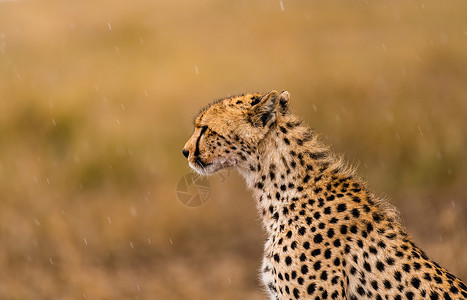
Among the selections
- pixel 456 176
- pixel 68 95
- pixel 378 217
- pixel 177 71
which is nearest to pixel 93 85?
pixel 68 95

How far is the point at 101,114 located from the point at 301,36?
10.8 ft

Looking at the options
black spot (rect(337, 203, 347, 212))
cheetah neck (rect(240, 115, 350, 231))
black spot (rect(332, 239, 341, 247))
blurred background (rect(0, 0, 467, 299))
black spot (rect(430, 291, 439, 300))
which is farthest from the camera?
blurred background (rect(0, 0, 467, 299))

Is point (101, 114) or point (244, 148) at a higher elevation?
→ point (244, 148)

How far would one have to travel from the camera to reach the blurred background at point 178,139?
320 inches

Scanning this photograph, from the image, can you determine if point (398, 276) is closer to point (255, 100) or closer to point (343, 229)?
point (343, 229)

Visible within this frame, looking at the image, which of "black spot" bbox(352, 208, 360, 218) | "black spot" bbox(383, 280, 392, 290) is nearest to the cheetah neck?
"black spot" bbox(352, 208, 360, 218)

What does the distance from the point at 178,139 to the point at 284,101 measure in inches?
182

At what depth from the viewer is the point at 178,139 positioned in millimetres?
8312

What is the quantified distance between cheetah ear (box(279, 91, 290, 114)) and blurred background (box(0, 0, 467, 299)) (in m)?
4.14

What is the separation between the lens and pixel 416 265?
3408 millimetres

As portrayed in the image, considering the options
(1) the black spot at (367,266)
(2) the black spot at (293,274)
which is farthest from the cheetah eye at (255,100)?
(1) the black spot at (367,266)

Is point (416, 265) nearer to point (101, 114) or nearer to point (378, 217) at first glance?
point (378, 217)

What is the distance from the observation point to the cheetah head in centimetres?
374

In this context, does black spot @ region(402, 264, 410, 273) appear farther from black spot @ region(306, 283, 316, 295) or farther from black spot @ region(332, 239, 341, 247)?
black spot @ region(306, 283, 316, 295)
